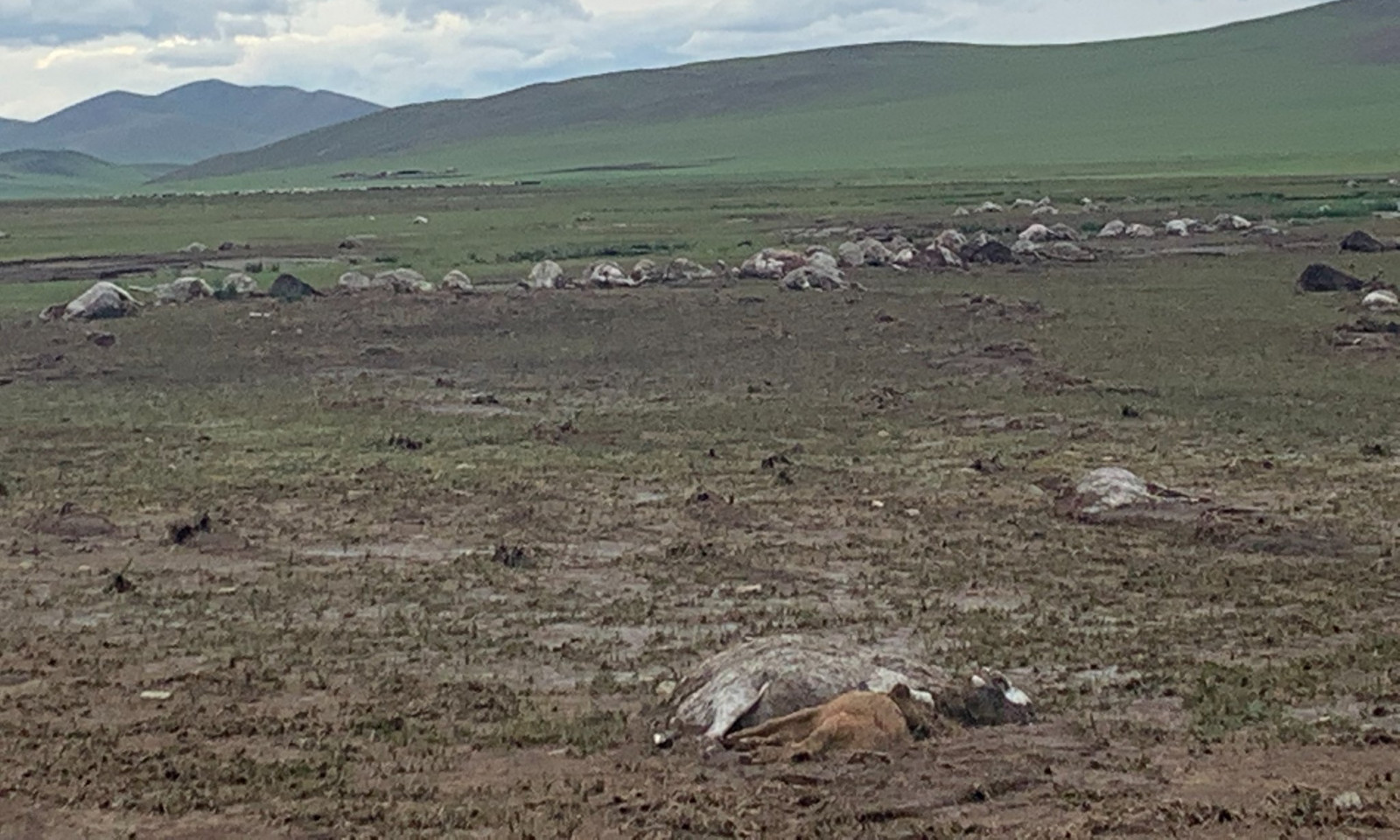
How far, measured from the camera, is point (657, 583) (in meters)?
14.3

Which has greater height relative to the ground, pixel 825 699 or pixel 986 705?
pixel 825 699

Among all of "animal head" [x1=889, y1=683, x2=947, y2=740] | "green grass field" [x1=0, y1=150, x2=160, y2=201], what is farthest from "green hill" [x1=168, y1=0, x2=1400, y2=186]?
"animal head" [x1=889, y1=683, x2=947, y2=740]

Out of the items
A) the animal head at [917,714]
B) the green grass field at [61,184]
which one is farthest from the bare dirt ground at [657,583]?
the green grass field at [61,184]

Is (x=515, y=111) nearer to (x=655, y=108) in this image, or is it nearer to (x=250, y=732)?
(x=655, y=108)

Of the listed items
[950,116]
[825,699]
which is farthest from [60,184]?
[825,699]

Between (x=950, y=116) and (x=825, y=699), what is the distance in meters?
126

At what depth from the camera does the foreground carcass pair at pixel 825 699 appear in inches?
374

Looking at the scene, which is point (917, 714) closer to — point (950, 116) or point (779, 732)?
point (779, 732)

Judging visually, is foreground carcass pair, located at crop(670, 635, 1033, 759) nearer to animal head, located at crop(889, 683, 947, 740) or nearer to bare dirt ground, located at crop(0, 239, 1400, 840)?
animal head, located at crop(889, 683, 947, 740)

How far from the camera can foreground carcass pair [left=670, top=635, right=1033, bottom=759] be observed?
949cm

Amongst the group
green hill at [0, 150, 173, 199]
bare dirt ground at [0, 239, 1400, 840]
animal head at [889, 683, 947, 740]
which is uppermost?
animal head at [889, 683, 947, 740]

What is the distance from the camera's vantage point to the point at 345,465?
64.8ft

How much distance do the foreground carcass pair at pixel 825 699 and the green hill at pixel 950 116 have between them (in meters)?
79.3

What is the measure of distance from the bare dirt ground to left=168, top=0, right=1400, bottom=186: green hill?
66589 millimetres
